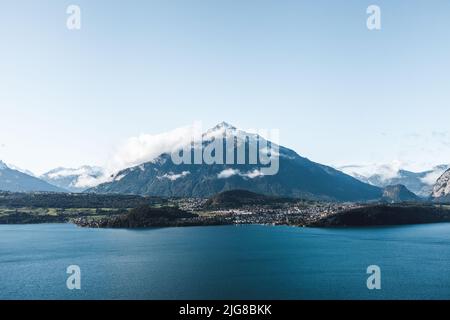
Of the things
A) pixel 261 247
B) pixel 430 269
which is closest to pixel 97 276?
pixel 261 247
